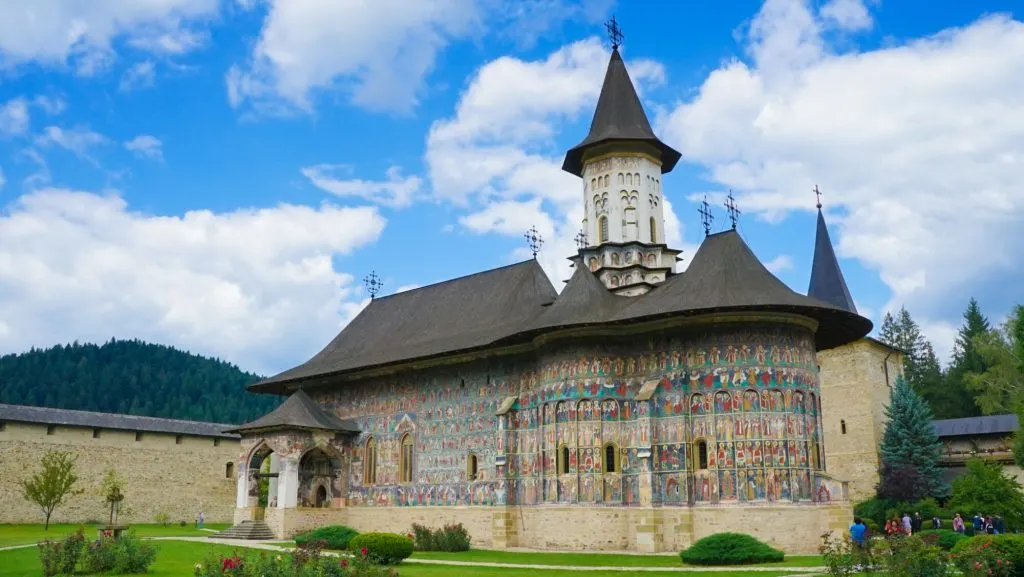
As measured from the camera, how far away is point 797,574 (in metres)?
15.3

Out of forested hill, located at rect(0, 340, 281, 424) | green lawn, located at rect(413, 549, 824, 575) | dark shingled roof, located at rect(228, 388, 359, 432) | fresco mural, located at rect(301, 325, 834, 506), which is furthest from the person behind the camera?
forested hill, located at rect(0, 340, 281, 424)

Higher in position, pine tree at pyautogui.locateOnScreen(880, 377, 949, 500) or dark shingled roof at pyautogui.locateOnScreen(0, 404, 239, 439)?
dark shingled roof at pyautogui.locateOnScreen(0, 404, 239, 439)

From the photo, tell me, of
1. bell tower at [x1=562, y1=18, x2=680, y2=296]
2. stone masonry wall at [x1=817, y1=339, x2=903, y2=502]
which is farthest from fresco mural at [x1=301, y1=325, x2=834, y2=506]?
stone masonry wall at [x1=817, y1=339, x2=903, y2=502]

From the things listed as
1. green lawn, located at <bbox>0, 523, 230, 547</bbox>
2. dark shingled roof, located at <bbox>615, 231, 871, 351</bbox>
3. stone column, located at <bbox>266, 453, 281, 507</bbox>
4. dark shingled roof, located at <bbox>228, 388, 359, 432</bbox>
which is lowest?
green lawn, located at <bbox>0, 523, 230, 547</bbox>

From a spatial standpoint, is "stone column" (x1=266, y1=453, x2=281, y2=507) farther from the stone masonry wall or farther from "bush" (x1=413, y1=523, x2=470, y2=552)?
the stone masonry wall

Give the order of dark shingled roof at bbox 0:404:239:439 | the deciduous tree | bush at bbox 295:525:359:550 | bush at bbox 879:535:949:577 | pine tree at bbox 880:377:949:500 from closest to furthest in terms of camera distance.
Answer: bush at bbox 879:535:949:577
bush at bbox 295:525:359:550
the deciduous tree
dark shingled roof at bbox 0:404:239:439
pine tree at bbox 880:377:949:500

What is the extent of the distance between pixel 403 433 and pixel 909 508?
19406 millimetres

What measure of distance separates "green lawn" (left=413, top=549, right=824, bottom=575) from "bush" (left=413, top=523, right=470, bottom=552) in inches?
20.3

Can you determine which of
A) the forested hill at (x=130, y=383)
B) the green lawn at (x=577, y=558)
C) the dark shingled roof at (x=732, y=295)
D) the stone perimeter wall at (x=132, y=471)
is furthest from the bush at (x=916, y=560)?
the forested hill at (x=130, y=383)

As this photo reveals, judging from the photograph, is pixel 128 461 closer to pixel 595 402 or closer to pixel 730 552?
pixel 595 402

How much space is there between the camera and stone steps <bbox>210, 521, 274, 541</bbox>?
2761 centimetres

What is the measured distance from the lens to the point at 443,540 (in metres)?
23.6

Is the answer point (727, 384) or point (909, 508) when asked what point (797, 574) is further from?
point (909, 508)

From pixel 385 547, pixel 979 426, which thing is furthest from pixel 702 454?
pixel 979 426
